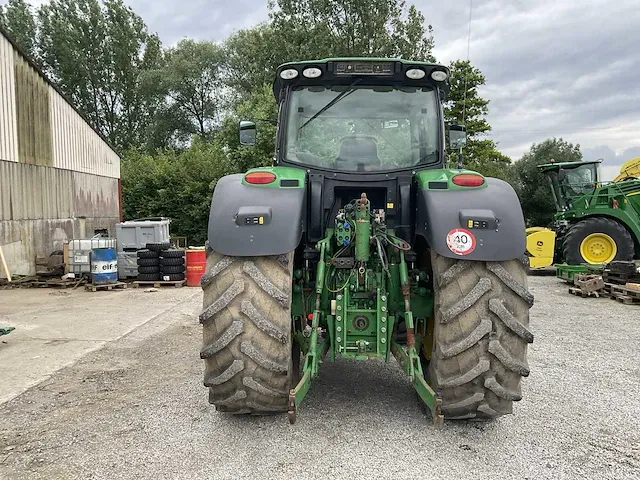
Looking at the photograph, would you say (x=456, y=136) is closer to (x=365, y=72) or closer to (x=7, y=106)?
(x=365, y=72)

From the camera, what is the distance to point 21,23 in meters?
33.6

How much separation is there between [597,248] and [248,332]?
33.8 feet

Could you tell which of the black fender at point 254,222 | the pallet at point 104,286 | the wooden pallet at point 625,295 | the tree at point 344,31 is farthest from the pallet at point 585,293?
the tree at point 344,31

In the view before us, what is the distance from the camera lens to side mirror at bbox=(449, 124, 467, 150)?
182 inches

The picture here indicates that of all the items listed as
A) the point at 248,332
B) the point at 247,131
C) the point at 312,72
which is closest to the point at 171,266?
the point at 247,131

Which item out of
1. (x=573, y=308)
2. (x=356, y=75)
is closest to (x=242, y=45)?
→ (x=573, y=308)

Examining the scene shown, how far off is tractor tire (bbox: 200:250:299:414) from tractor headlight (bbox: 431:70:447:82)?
6.27 ft

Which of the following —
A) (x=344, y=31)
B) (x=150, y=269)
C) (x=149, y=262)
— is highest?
(x=344, y=31)

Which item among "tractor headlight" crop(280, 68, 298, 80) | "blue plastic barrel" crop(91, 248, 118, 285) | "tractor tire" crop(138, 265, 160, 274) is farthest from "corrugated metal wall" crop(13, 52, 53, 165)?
"tractor headlight" crop(280, 68, 298, 80)

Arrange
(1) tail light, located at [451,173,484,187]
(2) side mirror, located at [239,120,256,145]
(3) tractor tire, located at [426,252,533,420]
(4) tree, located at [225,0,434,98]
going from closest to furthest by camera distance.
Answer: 1. (3) tractor tire, located at [426,252,533,420]
2. (1) tail light, located at [451,173,484,187]
3. (2) side mirror, located at [239,120,256,145]
4. (4) tree, located at [225,0,434,98]

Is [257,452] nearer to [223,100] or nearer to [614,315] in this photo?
[614,315]

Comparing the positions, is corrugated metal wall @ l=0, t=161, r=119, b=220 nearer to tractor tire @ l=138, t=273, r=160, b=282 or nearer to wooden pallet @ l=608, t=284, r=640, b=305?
tractor tire @ l=138, t=273, r=160, b=282

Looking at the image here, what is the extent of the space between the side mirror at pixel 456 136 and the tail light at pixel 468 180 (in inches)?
46.3

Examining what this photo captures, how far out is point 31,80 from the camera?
510 inches
